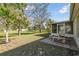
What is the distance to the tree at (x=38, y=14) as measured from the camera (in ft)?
18.5

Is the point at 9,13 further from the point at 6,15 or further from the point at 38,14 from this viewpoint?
the point at 38,14

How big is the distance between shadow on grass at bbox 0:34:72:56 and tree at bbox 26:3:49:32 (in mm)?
487

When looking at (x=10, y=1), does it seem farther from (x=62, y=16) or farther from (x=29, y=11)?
(x=62, y=16)

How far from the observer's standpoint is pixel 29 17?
5.73 m

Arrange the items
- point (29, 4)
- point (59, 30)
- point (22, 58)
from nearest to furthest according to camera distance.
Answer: point (22, 58) → point (29, 4) → point (59, 30)

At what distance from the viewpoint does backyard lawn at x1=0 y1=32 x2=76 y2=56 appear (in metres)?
5.61

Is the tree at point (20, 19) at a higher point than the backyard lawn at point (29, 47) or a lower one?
higher

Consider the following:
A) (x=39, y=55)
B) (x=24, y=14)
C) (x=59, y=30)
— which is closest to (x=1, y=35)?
(x=24, y=14)

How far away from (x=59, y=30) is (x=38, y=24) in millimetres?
926

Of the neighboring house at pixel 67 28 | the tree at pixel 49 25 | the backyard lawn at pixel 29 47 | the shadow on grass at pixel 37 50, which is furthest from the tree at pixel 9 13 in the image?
the neighboring house at pixel 67 28

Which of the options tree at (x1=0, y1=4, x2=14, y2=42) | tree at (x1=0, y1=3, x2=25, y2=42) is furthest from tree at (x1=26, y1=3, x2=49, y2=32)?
tree at (x1=0, y1=4, x2=14, y2=42)

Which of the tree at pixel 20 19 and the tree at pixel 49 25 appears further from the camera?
the tree at pixel 20 19

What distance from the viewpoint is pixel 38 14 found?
5703 mm

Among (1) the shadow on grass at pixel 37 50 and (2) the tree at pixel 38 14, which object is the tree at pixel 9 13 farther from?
(1) the shadow on grass at pixel 37 50
